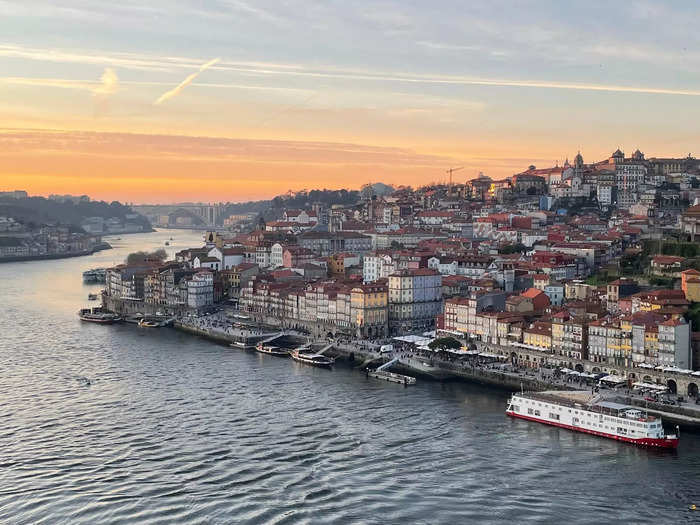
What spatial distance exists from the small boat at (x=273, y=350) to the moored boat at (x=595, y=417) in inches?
399

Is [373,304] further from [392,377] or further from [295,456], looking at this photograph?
[295,456]

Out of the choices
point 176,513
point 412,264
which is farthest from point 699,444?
point 412,264

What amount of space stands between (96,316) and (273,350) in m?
10.9

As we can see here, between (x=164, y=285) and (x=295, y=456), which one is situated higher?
(x=164, y=285)

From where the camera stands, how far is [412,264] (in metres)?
37.3

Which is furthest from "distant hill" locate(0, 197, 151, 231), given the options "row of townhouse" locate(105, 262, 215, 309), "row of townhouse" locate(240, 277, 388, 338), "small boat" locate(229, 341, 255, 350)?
"small boat" locate(229, 341, 255, 350)

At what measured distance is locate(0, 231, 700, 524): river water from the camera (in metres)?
14.8

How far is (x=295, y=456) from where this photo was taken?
1752 centimetres

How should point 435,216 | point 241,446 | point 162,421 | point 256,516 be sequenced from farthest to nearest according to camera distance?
point 435,216 → point 162,421 → point 241,446 → point 256,516

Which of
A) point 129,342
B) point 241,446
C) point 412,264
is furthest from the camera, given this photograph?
point 412,264

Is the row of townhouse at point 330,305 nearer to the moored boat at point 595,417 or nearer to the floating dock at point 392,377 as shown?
the floating dock at point 392,377

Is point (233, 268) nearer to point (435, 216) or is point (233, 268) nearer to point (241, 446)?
point (435, 216)

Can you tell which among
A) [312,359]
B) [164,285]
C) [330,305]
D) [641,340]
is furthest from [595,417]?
[164,285]

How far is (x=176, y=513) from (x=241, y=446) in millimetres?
3732
